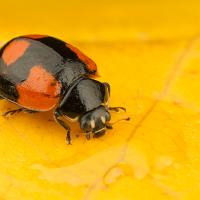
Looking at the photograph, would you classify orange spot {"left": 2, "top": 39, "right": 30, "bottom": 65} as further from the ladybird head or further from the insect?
the ladybird head

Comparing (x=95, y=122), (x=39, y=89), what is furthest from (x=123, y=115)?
(x=39, y=89)

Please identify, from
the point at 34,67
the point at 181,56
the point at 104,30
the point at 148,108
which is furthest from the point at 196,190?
the point at 104,30

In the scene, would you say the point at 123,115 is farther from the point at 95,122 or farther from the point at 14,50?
the point at 14,50

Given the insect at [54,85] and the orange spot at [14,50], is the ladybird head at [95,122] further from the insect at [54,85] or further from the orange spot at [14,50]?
the orange spot at [14,50]

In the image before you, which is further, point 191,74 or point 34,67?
point 191,74

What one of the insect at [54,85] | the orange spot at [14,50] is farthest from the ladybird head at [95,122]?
the orange spot at [14,50]

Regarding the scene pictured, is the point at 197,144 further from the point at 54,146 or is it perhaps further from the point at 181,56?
the point at 181,56
